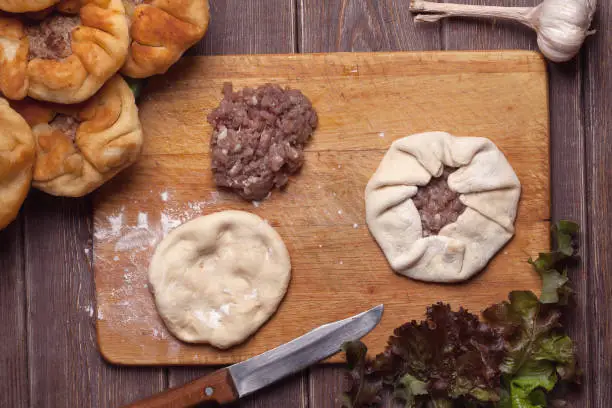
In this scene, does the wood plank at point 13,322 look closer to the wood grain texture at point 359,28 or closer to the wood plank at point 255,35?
the wood plank at point 255,35

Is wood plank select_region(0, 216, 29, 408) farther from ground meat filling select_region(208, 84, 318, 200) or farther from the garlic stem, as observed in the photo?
the garlic stem

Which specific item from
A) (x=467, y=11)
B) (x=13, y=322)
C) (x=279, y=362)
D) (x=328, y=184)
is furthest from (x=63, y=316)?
(x=467, y=11)

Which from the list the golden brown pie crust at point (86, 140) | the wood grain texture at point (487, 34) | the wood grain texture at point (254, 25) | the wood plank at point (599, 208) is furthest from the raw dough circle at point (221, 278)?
the wood plank at point (599, 208)

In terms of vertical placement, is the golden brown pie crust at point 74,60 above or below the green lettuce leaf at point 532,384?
above

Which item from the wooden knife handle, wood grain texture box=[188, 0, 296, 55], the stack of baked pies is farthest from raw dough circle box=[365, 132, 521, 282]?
the stack of baked pies

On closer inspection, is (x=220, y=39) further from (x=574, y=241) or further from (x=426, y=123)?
(x=574, y=241)

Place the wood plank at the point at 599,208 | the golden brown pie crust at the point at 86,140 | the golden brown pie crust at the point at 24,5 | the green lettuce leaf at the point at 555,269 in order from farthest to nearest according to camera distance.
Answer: the wood plank at the point at 599,208 < the green lettuce leaf at the point at 555,269 < the golden brown pie crust at the point at 86,140 < the golden brown pie crust at the point at 24,5

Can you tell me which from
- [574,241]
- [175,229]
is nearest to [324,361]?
[175,229]

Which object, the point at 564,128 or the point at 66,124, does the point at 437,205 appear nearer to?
the point at 564,128
